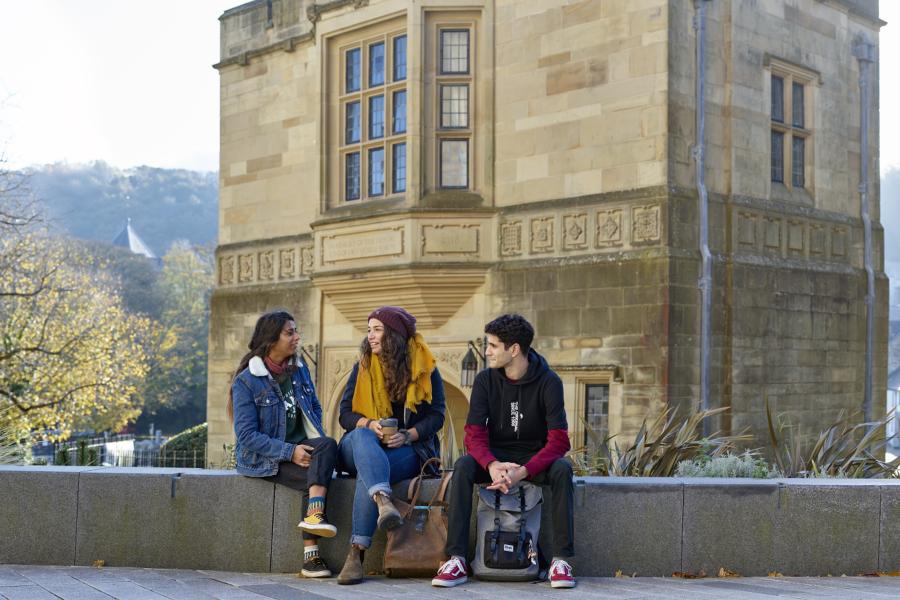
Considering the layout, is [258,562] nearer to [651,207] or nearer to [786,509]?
[786,509]

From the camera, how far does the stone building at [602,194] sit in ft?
45.1

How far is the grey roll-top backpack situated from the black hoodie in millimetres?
284

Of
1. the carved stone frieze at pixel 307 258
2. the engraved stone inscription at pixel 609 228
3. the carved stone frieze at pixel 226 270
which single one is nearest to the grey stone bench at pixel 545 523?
the engraved stone inscription at pixel 609 228

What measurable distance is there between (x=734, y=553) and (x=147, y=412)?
51.1 m

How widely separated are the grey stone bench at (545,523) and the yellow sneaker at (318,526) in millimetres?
308

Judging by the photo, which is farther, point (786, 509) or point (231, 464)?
point (231, 464)

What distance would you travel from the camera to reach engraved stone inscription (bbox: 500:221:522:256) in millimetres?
14820

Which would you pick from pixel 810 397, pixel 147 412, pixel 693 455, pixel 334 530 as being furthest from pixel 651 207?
pixel 147 412

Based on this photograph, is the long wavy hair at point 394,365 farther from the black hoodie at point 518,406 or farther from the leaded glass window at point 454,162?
the leaded glass window at point 454,162

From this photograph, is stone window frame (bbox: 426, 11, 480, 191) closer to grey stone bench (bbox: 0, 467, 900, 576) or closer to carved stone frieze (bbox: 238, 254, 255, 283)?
carved stone frieze (bbox: 238, 254, 255, 283)

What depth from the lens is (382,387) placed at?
6715mm

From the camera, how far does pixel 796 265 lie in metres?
15.0

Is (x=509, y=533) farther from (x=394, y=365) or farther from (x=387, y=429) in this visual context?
(x=394, y=365)

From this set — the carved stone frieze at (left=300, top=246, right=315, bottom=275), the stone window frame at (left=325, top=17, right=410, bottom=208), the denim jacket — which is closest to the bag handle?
the denim jacket
